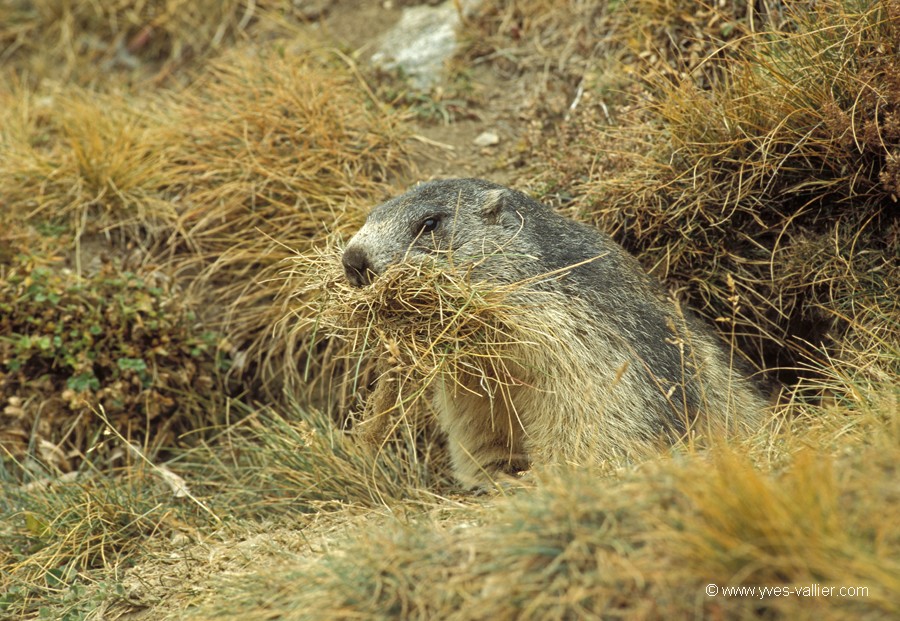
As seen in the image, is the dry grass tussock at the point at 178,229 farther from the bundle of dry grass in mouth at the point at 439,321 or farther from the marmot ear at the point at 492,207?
the bundle of dry grass in mouth at the point at 439,321

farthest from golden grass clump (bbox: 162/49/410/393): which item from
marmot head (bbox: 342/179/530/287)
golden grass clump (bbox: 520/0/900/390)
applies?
golden grass clump (bbox: 520/0/900/390)

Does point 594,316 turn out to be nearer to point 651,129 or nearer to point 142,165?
point 651,129

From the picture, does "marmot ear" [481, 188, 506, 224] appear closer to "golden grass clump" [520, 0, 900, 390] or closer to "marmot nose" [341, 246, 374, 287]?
"marmot nose" [341, 246, 374, 287]

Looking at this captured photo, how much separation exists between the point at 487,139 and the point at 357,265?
107 inches

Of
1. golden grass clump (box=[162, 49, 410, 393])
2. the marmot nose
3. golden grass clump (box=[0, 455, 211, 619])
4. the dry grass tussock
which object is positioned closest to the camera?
the marmot nose

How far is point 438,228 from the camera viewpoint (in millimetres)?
4574

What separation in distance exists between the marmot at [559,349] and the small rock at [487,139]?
1924mm

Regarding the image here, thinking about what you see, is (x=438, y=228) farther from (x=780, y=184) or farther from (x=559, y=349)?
(x=780, y=184)

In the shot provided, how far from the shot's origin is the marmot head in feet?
14.4

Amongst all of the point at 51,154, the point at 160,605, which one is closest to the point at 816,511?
the point at 160,605

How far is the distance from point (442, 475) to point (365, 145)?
246 centimetres

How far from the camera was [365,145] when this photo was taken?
650 centimetres

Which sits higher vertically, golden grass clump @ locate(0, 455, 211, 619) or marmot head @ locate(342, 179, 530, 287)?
marmot head @ locate(342, 179, 530, 287)

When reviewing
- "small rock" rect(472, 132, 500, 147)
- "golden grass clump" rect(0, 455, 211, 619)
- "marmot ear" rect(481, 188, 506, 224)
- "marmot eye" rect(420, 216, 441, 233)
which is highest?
"marmot eye" rect(420, 216, 441, 233)
